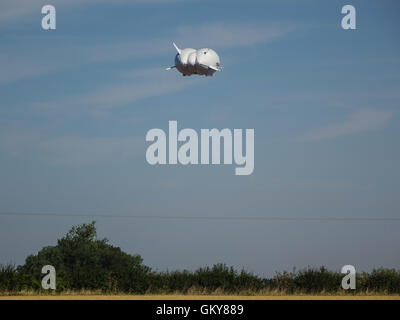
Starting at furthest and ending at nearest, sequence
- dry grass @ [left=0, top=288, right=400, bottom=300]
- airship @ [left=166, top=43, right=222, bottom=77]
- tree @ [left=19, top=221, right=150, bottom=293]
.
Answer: tree @ [left=19, top=221, right=150, bottom=293], dry grass @ [left=0, top=288, right=400, bottom=300], airship @ [left=166, top=43, right=222, bottom=77]

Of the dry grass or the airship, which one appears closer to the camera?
the airship

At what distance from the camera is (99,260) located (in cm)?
7256

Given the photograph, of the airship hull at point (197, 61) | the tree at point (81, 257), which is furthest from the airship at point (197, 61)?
the tree at point (81, 257)

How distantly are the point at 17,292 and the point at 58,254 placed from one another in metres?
22.6

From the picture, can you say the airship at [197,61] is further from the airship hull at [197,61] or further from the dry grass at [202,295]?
the dry grass at [202,295]

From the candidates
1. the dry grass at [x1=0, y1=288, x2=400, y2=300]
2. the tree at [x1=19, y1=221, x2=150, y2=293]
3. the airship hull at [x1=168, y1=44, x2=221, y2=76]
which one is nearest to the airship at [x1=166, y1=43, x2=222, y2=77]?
the airship hull at [x1=168, y1=44, x2=221, y2=76]

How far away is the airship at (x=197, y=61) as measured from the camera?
3684 centimetres

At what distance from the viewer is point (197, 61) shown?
121 ft

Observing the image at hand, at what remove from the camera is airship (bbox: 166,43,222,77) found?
3684 cm

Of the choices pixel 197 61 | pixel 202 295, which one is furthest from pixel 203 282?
pixel 197 61

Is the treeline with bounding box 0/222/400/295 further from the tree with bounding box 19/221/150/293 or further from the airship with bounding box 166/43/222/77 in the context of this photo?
the airship with bounding box 166/43/222/77

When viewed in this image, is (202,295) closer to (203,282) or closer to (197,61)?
(203,282)
